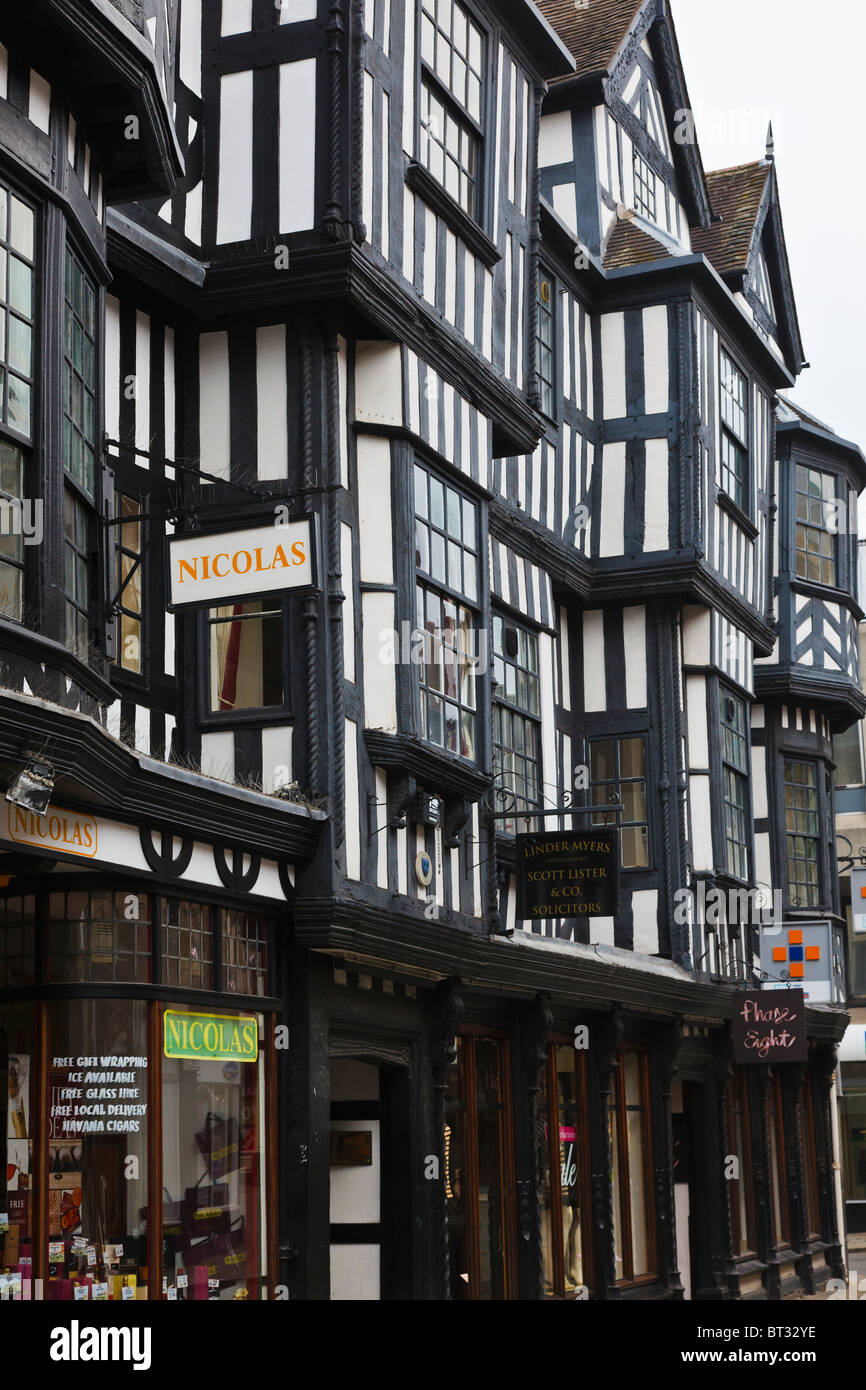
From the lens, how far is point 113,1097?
31.2 ft

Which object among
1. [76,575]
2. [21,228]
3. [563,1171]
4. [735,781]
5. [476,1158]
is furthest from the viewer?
[735,781]

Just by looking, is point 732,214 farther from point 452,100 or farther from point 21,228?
point 21,228

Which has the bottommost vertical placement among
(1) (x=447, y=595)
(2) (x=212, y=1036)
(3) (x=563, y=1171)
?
(3) (x=563, y=1171)

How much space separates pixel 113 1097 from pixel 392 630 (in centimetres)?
371

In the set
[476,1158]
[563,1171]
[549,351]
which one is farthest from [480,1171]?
[549,351]

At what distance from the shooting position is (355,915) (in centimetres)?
1125

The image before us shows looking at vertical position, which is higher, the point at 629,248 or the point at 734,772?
the point at 629,248

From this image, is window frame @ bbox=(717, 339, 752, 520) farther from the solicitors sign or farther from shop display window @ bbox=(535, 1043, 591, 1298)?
the solicitors sign

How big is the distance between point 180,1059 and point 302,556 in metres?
2.73

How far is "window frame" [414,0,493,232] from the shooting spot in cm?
1277

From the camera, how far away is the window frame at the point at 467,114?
41.9 ft

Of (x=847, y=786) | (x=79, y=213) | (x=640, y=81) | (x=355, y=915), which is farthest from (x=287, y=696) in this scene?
(x=847, y=786)

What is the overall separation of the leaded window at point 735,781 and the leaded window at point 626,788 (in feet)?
3.18

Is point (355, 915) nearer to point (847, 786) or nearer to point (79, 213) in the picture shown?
point (79, 213)
